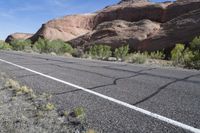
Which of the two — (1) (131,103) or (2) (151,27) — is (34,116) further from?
(2) (151,27)

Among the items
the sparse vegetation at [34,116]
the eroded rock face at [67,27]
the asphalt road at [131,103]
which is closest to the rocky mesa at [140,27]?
the eroded rock face at [67,27]

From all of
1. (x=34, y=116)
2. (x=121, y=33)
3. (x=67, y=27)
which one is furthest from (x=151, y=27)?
(x=34, y=116)

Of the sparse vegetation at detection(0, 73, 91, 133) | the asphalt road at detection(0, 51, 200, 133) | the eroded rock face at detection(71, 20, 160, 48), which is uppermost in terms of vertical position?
the eroded rock face at detection(71, 20, 160, 48)

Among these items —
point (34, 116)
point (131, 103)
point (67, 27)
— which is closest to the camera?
point (34, 116)

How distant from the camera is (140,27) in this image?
172ft

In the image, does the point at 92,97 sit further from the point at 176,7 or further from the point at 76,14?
the point at 76,14

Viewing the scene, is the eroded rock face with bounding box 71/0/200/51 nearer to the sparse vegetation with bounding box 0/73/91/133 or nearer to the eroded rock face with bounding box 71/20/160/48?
the eroded rock face with bounding box 71/20/160/48

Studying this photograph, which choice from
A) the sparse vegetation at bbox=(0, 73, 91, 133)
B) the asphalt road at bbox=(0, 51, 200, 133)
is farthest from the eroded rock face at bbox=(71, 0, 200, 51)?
the sparse vegetation at bbox=(0, 73, 91, 133)

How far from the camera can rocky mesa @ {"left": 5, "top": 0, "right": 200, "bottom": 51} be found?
42250 mm

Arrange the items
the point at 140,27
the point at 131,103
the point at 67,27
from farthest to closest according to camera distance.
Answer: the point at 67,27 < the point at 140,27 < the point at 131,103

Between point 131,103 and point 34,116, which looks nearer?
point 34,116

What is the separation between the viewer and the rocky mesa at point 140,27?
42.2 m

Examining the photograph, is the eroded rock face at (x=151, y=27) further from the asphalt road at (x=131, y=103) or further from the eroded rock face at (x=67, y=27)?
the asphalt road at (x=131, y=103)

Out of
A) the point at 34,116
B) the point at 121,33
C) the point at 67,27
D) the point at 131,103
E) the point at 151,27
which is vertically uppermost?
the point at 67,27
